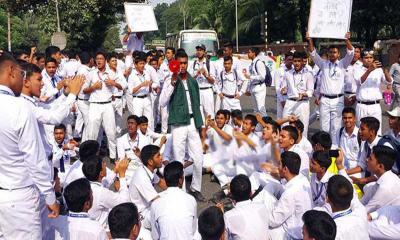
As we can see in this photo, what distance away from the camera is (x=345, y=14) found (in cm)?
771

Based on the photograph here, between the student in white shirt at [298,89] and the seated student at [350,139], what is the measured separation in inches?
69.3

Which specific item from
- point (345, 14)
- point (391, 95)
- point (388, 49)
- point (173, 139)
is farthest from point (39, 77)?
point (388, 49)

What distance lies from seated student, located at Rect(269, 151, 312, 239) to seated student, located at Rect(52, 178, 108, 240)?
1.64 meters

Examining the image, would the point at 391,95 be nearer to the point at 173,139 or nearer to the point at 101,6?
the point at 173,139

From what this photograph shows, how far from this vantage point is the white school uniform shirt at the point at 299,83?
866cm

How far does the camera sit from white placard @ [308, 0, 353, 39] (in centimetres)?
770

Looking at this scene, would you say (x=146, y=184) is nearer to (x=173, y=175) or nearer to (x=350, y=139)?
(x=173, y=175)

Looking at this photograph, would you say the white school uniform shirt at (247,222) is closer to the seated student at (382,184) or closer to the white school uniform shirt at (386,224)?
the white school uniform shirt at (386,224)

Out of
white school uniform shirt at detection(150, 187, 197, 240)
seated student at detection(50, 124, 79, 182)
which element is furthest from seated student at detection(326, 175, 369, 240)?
seated student at detection(50, 124, 79, 182)

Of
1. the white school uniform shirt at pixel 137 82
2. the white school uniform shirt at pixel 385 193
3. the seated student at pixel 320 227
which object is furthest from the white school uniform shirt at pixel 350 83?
the seated student at pixel 320 227

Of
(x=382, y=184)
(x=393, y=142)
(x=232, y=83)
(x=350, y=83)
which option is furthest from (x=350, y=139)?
(x=232, y=83)

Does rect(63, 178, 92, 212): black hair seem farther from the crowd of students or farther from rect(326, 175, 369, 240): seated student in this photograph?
rect(326, 175, 369, 240): seated student

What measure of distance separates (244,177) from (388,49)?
23.6 metres

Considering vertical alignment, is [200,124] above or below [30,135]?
below
